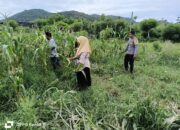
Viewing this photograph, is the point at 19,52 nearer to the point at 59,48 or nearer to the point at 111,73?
the point at 59,48

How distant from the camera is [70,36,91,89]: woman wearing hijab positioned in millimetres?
6617

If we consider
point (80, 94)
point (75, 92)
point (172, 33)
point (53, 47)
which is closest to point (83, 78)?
point (80, 94)

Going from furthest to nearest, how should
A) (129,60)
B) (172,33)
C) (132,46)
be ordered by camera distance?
(172,33), (129,60), (132,46)

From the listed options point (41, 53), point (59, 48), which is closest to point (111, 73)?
point (59, 48)

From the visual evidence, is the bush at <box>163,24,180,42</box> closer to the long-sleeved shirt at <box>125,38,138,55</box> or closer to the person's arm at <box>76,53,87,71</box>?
the long-sleeved shirt at <box>125,38,138,55</box>

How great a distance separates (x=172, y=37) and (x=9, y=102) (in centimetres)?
2625

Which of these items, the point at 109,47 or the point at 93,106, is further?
the point at 109,47

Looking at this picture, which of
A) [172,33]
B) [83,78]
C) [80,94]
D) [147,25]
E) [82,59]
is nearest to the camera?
[80,94]

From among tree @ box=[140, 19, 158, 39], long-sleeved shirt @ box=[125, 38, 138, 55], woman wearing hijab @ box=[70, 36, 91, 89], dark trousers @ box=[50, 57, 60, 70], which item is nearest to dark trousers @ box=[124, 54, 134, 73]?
long-sleeved shirt @ box=[125, 38, 138, 55]

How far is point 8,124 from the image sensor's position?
14.8 feet

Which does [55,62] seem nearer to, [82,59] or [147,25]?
[82,59]

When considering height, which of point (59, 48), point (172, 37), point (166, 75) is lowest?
point (172, 37)

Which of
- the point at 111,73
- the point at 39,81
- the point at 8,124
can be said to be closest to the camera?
the point at 8,124

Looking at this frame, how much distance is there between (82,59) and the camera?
21.7 ft
